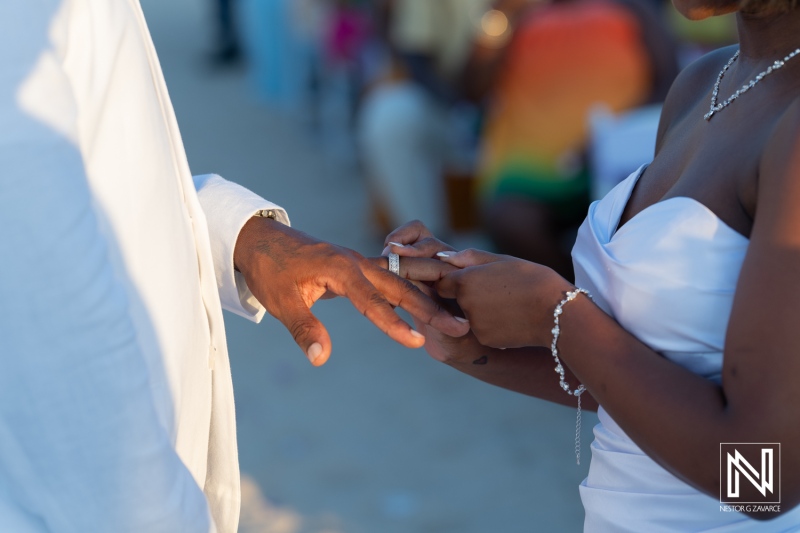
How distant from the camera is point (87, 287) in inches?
44.3

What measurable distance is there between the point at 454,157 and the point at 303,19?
335 cm

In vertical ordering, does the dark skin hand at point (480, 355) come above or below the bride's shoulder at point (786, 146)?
below

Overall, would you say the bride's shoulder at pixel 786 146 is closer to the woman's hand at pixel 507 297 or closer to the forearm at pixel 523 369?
the woman's hand at pixel 507 297

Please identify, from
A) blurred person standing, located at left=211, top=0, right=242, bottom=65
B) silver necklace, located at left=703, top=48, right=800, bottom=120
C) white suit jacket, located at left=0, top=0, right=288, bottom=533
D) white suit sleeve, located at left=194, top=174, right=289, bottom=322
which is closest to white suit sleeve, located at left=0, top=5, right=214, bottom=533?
white suit jacket, located at left=0, top=0, right=288, bottom=533

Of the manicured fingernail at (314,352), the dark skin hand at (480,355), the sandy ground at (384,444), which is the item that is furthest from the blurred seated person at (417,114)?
the manicured fingernail at (314,352)

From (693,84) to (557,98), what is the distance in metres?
3.05

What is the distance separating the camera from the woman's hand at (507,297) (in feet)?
5.34

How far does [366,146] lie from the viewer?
22.2 ft

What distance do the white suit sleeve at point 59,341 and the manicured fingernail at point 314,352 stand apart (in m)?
0.46

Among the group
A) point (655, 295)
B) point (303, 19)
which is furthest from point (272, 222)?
point (303, 19)

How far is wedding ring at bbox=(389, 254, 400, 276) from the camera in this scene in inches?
76.9

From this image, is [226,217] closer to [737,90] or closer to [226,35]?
[737,90]

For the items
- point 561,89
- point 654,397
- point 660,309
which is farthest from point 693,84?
point 561,89

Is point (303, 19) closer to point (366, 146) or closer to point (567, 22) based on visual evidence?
point (366, 146)
